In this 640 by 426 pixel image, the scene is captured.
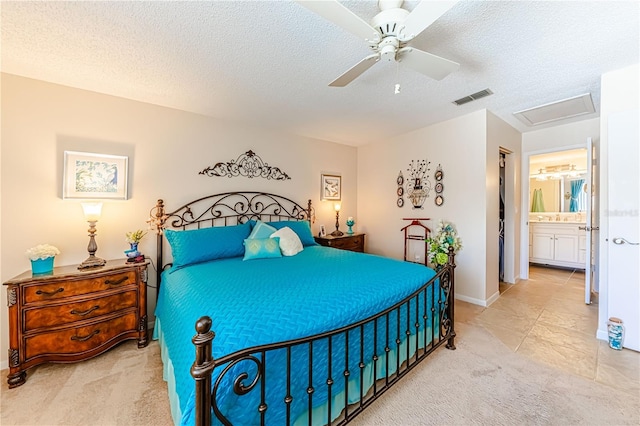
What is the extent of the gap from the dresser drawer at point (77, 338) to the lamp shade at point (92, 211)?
977 mm

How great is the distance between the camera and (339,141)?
4.76 meters

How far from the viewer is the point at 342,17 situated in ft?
4.42

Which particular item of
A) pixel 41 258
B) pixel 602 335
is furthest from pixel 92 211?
pixel 602 335

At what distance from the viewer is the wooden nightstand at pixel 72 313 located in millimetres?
1954

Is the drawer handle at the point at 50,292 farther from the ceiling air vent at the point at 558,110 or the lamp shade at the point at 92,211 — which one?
the ceiling air vent at the point at 558,110

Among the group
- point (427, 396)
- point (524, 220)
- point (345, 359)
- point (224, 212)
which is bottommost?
point (427, 396)

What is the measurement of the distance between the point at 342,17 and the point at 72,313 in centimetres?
300

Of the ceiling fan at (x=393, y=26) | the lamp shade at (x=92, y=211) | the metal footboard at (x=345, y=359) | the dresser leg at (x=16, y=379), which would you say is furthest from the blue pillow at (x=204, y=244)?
the ceiling fan at (x=393, y=26)

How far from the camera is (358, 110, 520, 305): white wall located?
11.1ft

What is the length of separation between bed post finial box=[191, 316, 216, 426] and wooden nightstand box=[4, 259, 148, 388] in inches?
76.3

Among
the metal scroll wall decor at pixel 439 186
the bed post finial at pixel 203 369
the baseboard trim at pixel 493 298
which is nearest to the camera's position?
the bed post finial at pixel 203 369

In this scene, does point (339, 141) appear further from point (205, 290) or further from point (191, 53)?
point (205, 290)

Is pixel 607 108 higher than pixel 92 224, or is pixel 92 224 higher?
pixel 607 108

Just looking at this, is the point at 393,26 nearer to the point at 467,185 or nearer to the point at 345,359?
the point at 345,359
